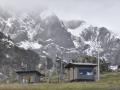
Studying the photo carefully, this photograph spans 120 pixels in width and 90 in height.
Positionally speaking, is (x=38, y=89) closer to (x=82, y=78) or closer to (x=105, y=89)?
(x=105, y=89)

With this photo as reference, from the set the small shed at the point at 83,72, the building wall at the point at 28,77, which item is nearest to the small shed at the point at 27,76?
the building wall at the point at 28,77

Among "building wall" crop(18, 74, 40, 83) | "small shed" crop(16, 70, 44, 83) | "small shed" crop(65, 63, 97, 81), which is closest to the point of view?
"small shed" crop(65, 63, 97, 81)

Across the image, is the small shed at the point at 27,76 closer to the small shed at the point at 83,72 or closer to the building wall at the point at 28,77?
the building wall at the point at 28,77

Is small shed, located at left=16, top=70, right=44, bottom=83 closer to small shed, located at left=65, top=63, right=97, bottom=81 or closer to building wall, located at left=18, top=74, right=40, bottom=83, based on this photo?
building wall, located at left=18, top=74, right=40, bottom=83

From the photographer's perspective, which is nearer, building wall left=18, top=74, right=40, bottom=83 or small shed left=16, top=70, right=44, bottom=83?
building wall left=18, top=74, right=40, bottom=83

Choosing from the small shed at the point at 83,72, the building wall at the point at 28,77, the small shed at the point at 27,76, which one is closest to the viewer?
the small shed at the point at 83,72

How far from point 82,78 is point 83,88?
178ft

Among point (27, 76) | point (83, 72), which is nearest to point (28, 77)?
point (27, 76)

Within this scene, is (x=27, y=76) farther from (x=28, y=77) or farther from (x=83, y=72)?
(x=83, y=72)

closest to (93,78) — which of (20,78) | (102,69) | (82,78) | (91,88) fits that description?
(82,78)

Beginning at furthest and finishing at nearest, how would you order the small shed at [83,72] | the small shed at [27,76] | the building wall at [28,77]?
the small shed at [27,76]
the building wall at [28,77]
the small shed at [83,72]

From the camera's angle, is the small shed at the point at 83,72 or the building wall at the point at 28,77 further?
the building wall at the point at 28,77

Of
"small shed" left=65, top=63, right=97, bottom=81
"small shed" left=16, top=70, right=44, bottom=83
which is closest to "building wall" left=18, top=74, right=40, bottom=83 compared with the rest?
"small shed" left=16, top=70, right=44, bottom=83

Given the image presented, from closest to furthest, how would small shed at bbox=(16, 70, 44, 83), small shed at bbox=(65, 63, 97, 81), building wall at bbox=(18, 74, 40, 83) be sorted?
small shed at bbox=(65, 63, 97, 81), building wall at bbox=(18, 74, 40, 83), small shed at bbox=(16, 70, 44, 83)
